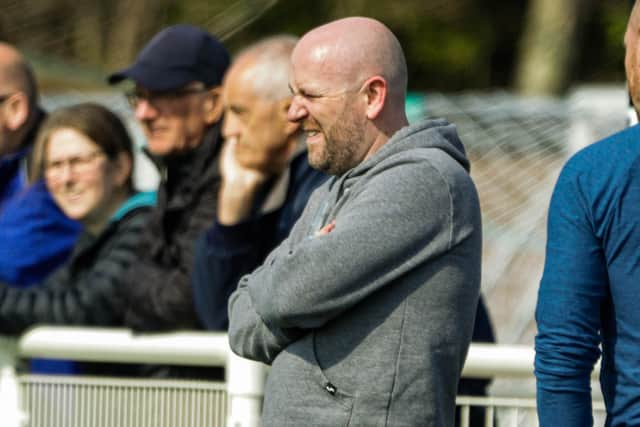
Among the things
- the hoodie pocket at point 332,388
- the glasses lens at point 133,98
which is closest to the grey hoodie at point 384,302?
the hoodie pocket at point 332,388

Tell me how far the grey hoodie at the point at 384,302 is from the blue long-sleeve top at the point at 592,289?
231 millimetres

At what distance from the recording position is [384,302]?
2.67m

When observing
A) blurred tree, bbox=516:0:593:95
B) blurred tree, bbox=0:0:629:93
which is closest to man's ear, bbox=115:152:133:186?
blurred tree, bbox=0:0:629:93

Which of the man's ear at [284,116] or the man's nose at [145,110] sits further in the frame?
the man's nose at [145,110]

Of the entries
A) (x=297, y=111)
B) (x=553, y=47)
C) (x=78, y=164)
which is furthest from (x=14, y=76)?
(x=553, y=47)

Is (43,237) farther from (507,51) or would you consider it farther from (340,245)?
(507,51)

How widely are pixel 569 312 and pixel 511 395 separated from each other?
851mm

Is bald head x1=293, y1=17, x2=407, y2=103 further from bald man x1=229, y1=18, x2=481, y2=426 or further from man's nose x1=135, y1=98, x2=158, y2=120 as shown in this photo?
man's nose x1=135, y1=98, x2=158, y2=120

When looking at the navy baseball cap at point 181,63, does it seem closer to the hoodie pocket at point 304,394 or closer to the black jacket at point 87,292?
the black jacket at point 87,292

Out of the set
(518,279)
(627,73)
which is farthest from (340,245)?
(518,279)

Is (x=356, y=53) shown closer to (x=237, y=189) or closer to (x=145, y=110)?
(x=237, y=189)

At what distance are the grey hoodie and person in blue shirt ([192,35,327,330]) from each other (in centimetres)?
86

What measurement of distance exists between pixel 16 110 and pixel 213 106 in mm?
964

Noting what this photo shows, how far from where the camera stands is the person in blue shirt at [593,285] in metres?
2.44
